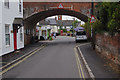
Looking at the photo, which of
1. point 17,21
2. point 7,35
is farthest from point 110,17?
point 17,21

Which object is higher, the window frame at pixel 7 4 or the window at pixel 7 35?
the window frame at pixel 7 4

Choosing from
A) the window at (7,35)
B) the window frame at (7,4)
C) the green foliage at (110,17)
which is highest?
the window frame at (7,4)

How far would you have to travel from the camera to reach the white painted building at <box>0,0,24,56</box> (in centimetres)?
1350

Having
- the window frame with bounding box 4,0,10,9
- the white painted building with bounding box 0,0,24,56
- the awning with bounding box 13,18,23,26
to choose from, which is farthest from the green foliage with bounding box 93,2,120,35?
the window frame with bounding box 4,0,10,9

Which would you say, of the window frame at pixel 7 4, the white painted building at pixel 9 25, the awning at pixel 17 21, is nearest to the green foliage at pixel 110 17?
the awning at pixel 17 21

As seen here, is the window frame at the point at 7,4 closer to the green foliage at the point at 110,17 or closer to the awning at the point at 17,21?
the awning at the point at 17,21

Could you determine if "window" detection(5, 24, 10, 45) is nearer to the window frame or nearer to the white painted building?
the white painted building

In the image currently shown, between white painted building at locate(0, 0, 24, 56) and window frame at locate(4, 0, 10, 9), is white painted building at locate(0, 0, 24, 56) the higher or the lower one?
the lower one

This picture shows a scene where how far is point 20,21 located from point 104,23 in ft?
25.2

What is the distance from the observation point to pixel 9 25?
15.1 m

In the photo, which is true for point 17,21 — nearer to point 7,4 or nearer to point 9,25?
point 9,25

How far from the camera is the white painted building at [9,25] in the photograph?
13505 mm

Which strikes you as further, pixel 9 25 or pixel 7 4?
pixel 9 25

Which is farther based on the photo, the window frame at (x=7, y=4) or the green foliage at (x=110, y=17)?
the window frame at (x=7, y=4)
